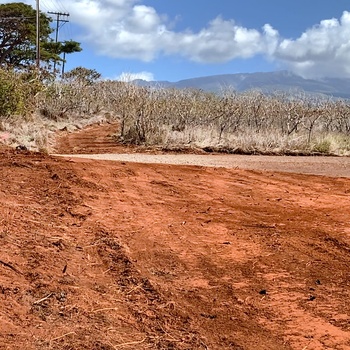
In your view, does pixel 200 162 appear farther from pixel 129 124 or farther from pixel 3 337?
pixel 3 337

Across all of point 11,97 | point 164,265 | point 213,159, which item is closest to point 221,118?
point 213,159

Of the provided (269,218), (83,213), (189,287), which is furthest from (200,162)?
(189,287)

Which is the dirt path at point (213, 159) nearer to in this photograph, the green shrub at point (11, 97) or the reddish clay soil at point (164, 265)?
the green shrub at point (11, 97)

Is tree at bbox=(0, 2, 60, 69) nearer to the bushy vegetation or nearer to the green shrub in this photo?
the bushy vegetation

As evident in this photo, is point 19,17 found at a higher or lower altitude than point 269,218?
higher

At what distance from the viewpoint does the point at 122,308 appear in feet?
12.5

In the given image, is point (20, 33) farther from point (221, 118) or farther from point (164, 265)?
point (164, 265)

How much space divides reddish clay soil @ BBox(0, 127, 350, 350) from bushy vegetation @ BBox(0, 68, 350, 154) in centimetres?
850

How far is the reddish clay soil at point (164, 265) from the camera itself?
3502 millimetres

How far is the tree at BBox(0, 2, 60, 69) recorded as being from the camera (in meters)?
32.5

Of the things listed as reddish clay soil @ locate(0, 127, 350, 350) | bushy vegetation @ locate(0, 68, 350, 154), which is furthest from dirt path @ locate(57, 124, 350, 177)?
reddish clay soil @ locate(0, 127, 350, 350)

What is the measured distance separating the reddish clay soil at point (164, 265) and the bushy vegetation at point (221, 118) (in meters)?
8.50

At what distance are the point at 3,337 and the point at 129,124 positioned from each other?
16.4 metres

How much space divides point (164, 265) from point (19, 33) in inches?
1264
